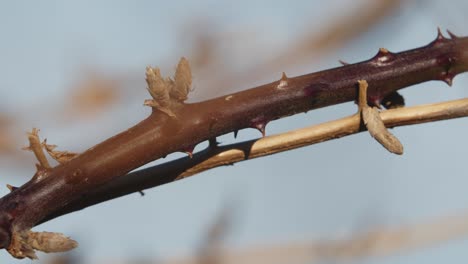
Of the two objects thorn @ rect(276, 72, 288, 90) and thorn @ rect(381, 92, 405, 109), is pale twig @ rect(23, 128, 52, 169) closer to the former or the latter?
thorn @ rect(276, 72, 288, 90)

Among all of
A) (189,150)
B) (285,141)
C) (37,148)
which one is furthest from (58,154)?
(285,141)

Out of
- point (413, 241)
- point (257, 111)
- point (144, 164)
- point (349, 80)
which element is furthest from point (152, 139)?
point (413, 241)

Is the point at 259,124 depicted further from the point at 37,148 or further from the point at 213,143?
the point at 37,148

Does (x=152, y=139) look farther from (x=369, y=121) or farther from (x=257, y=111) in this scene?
(x=369, y=121)

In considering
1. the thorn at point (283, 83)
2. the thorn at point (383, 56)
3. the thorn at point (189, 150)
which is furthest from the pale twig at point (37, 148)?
the thorn at point (383, 56)

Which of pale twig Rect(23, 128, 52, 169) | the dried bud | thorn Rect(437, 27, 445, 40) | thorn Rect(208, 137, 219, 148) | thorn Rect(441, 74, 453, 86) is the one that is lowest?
pale twig Rect(23, 128, 52, 169)

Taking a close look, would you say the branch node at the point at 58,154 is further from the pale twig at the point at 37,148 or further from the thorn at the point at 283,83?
the thorn at the point at 283,83

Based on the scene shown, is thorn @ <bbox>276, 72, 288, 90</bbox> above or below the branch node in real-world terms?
above

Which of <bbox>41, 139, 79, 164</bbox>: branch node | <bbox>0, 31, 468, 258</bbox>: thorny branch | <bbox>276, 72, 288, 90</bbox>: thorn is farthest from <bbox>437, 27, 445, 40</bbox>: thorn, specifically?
<bbox>41, 139, 79, 164</bbox>: branch node

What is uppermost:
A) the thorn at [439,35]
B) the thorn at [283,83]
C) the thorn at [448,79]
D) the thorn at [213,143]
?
the thorn at [439,35]
